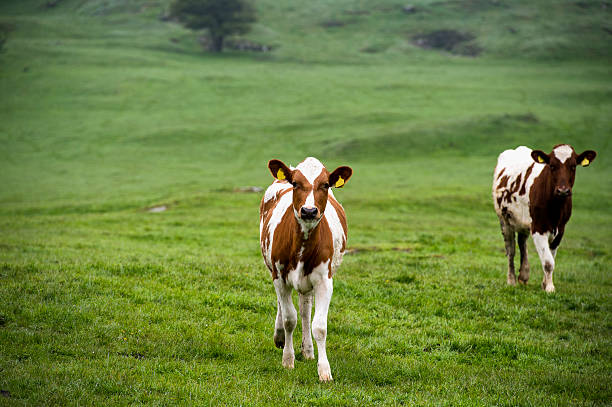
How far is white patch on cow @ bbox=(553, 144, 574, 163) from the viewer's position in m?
13.4

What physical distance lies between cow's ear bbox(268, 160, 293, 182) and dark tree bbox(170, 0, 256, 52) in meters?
114

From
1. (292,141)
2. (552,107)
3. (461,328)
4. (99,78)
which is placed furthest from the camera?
(99,78)

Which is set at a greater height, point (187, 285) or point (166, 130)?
point (187, 285)

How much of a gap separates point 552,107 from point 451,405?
75906mm

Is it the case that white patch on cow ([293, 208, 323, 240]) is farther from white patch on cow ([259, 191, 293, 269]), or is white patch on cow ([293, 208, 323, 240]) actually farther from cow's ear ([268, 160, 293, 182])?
white patch on cow ([259, 191, 293, 269])

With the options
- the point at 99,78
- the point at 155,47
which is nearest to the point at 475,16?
the point at 155,47

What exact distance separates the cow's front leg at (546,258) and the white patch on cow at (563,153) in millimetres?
1935

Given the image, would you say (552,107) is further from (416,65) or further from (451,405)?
(451,405)

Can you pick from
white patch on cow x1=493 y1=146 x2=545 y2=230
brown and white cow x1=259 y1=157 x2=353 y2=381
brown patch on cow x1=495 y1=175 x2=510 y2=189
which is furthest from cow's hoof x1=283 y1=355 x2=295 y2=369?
brown patch on cow x1=495 y1=175 x2=510 y2=189

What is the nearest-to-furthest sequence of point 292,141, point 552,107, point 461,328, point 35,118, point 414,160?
point 461,328 < point 414,160 < point 292,141 < point 35,118 < point 552,107

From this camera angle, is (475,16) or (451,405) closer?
(451,405)

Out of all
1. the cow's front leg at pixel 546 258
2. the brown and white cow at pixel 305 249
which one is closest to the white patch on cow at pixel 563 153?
the cow's front leg at pixel 546 258

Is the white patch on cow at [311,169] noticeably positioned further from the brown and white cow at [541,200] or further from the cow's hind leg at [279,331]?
the brown and white cow at [541,200]

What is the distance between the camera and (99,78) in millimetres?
85500
